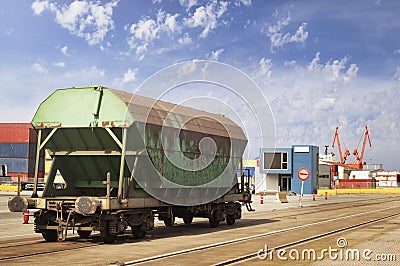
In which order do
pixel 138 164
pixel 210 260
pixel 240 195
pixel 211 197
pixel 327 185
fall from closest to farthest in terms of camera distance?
pixel 210 260 → pixel 138 164 → pixel 211 197 → pixel 240 195 → pixel 327 185

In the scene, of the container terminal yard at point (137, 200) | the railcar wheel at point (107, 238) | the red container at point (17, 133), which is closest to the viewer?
the container terminal yard at point (137, 200)

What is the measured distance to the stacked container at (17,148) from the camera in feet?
298

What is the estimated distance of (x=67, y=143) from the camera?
15602 millimetres

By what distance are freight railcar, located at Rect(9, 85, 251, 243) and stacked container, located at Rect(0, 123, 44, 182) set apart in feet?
257

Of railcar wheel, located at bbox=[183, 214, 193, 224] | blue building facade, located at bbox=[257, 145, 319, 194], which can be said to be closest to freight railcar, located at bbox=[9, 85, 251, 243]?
railcar wheel, located at bbox=[183, 214, 193, 224]

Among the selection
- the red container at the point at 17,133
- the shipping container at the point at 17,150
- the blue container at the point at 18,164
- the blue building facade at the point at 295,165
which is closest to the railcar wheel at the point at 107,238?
the blue building facade at the point at 295,165

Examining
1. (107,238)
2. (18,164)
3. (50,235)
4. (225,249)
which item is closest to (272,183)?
(18,164)

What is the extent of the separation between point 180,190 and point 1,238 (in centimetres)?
564

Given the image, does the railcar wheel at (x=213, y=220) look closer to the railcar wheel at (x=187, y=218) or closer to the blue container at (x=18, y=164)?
the railcar wheel at (x=187, y=218)

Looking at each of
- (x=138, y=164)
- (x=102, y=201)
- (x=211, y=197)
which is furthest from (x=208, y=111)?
(x=102, y=201)

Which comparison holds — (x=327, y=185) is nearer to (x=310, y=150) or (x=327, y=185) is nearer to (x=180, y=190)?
(x=310, y=150)

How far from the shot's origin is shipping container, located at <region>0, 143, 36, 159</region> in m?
90.6

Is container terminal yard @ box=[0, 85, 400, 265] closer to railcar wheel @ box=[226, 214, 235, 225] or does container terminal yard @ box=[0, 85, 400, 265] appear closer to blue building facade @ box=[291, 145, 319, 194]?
railcar wheel @ box=[226, 214, 235, 225]

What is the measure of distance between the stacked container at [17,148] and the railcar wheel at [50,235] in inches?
3105
